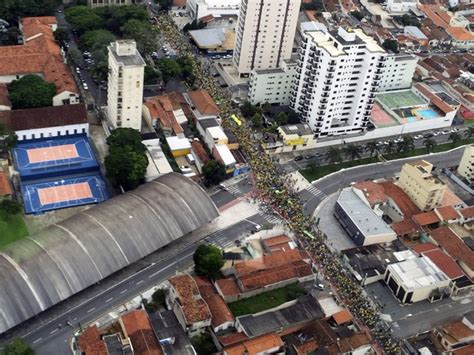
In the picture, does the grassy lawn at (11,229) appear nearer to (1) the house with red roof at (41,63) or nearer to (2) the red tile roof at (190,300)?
(2) the red tile roof at (190,300)

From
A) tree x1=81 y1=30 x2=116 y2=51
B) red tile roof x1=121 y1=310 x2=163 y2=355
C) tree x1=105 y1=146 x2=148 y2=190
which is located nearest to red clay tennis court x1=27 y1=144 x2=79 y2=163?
tree x1=105 y1=146 x2=148 y2=190

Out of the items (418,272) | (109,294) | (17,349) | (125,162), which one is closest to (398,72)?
(418,272)

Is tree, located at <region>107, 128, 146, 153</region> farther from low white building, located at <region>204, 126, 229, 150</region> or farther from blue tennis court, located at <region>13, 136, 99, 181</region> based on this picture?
low white building, located at <region>204, 126, 229, 150</region>

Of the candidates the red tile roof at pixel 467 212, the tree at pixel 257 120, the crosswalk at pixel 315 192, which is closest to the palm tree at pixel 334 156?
the crosswalk at pixel 315 192

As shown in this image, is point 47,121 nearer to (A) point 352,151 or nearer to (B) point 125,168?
(B) point 125,168

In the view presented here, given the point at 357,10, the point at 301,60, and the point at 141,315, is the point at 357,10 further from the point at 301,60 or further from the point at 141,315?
the point at 141,315

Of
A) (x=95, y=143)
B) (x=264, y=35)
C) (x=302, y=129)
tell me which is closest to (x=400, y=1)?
(x=264, y=35)
